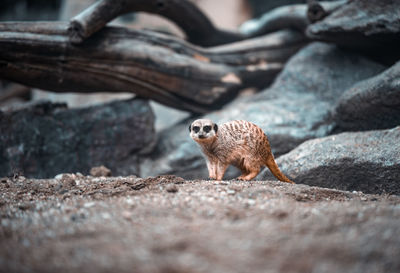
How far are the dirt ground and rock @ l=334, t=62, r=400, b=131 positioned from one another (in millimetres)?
1532

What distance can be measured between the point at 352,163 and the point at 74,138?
11.1 ft

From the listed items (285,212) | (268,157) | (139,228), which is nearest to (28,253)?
(139,228)

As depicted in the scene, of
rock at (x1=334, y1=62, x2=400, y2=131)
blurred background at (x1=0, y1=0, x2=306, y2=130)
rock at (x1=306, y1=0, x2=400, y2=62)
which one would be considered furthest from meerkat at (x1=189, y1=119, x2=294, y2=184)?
blurred background at (x1=0, y1=0, x2=306, y2=130)

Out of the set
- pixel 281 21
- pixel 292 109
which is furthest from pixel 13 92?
pixel 292 109

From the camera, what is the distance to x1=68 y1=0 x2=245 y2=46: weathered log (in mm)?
3652

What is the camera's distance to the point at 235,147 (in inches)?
115

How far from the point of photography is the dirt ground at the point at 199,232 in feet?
3.86

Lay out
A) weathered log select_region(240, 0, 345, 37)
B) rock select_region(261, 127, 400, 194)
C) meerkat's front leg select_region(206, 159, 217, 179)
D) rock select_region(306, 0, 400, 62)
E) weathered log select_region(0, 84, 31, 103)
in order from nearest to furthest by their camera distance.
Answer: rock select_region(261, 127, 400, 194) → meerkat's front leg select_region(206, 159, 217, 179) → rock select_region(306, 0, 400, 62) → weathered log select_region(240, 0, 345, 37) → weathered log select_region(0, 84, 31, 103)

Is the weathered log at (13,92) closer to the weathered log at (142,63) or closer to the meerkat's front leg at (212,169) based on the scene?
the weathered log at (142,63)

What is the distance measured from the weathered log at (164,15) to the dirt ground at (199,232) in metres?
2.28

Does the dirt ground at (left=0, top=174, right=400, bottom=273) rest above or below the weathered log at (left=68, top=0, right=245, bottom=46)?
below

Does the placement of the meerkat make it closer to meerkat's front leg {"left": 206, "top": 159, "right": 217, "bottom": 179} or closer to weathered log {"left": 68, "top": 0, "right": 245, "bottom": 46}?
meerkat's front leg {"left": 206, "top": 159, "right": 217, "bottom": 179}

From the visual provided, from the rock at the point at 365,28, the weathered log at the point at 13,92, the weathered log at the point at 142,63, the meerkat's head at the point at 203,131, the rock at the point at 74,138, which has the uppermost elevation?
the rock at the point at 365,28

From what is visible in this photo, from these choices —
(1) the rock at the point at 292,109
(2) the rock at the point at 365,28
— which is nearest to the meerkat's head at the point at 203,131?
(1) the rock at the point at 292,109
